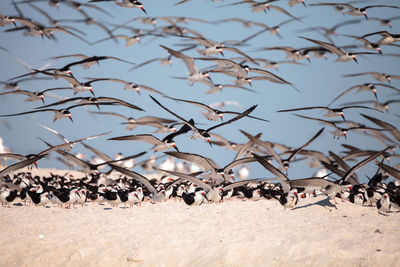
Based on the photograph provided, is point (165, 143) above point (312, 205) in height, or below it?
above

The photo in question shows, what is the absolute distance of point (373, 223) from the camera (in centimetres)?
906

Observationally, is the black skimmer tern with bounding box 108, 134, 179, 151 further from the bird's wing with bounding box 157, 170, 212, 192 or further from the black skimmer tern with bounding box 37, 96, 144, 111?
the bird's wing with bounding box 157, 170, 212, 192

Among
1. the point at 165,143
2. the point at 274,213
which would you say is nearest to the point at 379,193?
the point at 274,213

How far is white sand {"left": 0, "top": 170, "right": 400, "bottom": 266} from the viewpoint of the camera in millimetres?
6980

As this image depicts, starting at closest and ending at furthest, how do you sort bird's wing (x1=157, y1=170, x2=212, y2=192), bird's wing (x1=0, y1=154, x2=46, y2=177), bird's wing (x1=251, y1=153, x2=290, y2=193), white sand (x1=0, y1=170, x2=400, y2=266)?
white sand (x1=0, y1=170, x2=400, y2=266) < bird's wing (x1=251, y1=153, x2=290, y2=193) < bird's wing (x1=0, y1=154, x2=46, y2=177) < bird's wing (x1=157, y1=170, x2=212, y2=192)

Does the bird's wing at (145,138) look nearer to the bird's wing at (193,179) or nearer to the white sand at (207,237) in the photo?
the bird's wing at (193,179)

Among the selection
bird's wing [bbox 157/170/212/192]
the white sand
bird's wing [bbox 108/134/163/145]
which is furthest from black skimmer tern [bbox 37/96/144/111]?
the white sand

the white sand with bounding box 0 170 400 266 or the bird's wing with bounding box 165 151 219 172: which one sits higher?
the bird's wing with bounding box 165 151 219 172

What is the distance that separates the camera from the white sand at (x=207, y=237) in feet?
22.9

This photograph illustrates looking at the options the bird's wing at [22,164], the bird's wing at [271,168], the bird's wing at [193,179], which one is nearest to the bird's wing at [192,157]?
the bird's wing at [193,179]

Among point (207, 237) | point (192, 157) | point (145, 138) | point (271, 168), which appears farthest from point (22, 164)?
point (271, 168)

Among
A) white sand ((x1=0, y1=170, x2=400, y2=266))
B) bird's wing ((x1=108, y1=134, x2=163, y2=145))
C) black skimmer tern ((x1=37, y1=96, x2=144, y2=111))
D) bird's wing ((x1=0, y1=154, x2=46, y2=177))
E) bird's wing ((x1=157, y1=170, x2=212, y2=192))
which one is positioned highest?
black skimmer tern ((x1=37, y1=96, x2=144, y2=111))

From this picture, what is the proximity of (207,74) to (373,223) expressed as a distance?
8.54m

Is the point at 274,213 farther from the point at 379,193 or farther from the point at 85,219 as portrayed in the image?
the point at 85,219
